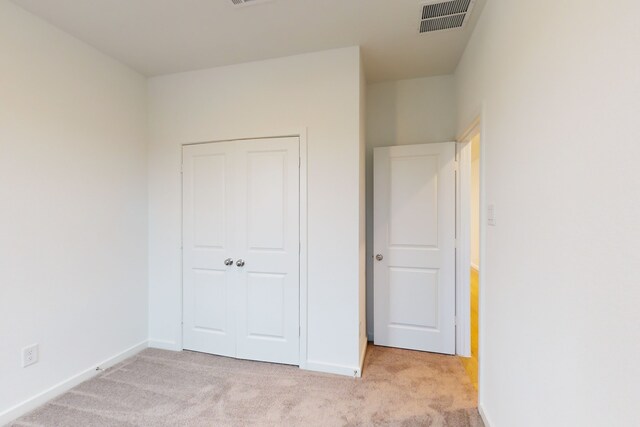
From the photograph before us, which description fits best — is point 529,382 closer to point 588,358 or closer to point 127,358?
point 588,358

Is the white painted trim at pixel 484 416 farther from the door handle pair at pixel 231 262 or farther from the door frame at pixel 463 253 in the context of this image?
the door handle pair at pixel 231 262

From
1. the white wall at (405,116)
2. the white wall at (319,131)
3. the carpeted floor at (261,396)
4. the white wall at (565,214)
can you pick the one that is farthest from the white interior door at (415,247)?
the white wall at (565,214)

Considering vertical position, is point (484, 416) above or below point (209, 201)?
below

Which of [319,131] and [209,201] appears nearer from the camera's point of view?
[319,131]

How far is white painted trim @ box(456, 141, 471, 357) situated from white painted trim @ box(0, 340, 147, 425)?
313cm

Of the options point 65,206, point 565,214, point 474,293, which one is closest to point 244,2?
point 65,206

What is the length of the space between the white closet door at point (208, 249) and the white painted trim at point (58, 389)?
1.77 feet

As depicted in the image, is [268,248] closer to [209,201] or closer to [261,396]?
[209,201]

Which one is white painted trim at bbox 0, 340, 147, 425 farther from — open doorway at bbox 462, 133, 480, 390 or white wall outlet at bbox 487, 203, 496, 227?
white wall outlet at bbox 487, 203, 496, 227

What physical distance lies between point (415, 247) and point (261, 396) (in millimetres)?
1853

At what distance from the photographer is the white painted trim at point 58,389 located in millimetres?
1838

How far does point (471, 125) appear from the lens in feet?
7.42

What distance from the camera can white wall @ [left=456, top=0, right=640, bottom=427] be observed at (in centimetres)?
75

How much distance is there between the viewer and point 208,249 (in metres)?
2.77
